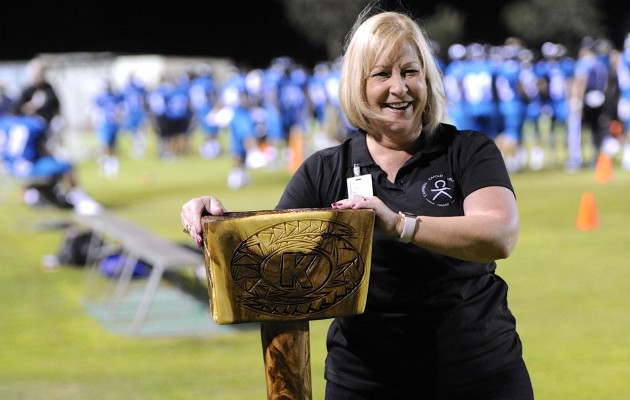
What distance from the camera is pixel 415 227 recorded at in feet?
7.63

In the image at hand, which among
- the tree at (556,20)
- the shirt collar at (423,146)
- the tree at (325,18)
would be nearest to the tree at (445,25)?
the tree at (556,20)

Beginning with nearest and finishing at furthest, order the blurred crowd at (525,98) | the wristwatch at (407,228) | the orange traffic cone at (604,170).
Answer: the wristwatch at (407,228) < the orange traffic cone at (604,170) < the blurred crowd at (525,98)

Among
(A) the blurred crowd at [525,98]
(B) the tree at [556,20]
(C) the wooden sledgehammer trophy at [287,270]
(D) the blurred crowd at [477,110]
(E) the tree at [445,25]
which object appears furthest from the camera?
(E) the tree at [445,25]

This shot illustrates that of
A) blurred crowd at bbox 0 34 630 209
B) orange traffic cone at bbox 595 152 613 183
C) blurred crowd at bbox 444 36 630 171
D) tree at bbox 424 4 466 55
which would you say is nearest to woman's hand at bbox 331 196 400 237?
blurred crowd at bbox 0 34 630 209

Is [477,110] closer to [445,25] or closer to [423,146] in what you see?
[423,146]

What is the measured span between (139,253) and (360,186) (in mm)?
5157

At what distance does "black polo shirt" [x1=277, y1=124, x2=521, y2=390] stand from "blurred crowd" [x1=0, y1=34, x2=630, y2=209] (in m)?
11.0

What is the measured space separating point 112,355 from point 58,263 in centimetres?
391

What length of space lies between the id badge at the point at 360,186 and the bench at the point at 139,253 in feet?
14.6

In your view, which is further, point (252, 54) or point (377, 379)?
point (252, 54)

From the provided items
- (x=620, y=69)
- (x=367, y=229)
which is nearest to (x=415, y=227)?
(x=367, y=229)

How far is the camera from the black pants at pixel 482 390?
2.71 metres

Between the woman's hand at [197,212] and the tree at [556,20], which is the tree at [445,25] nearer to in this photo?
the tree at [556,20]

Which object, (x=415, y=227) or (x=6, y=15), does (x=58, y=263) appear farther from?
(x=6, y=15)
